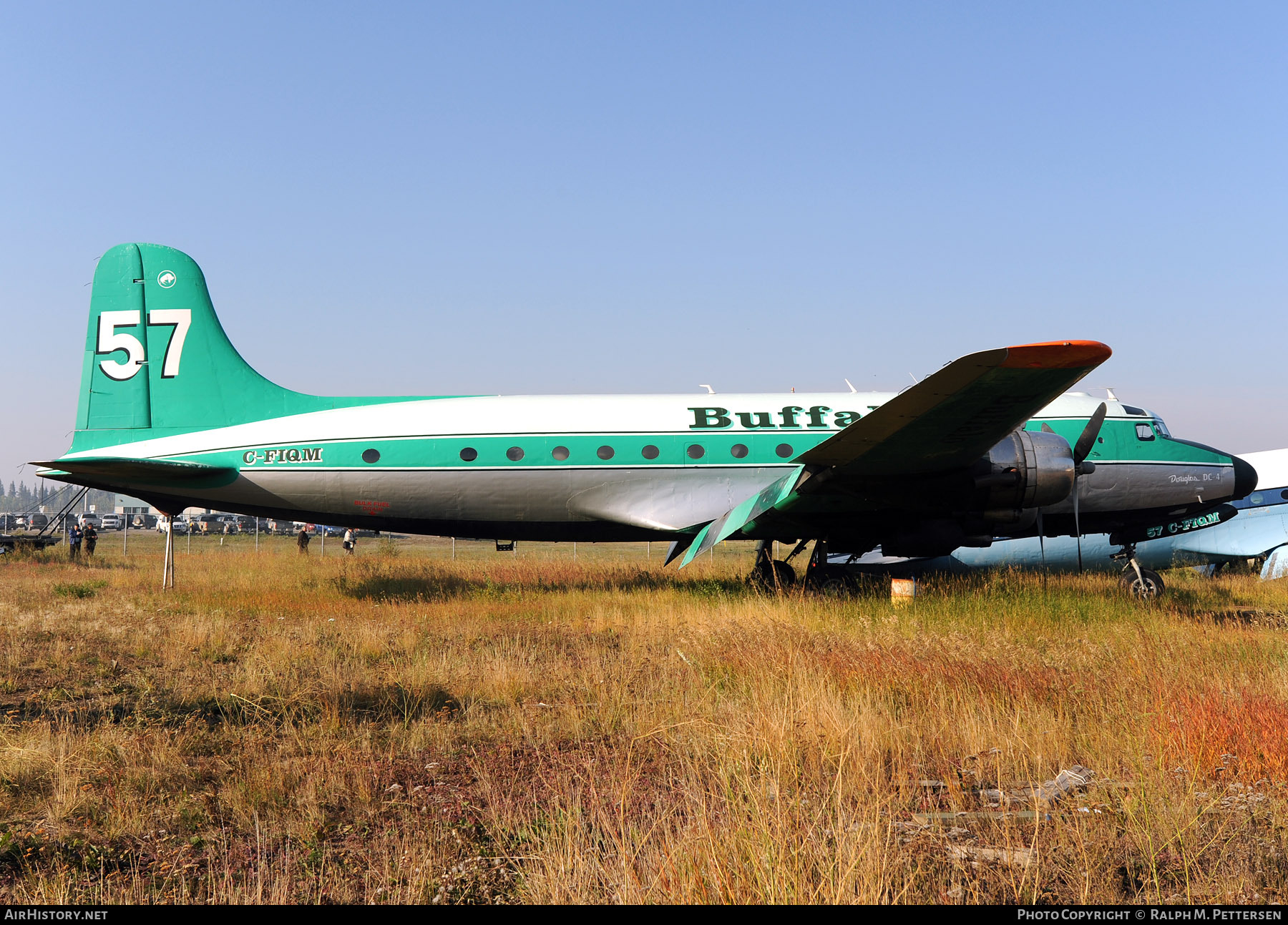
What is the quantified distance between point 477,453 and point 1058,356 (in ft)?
30.9

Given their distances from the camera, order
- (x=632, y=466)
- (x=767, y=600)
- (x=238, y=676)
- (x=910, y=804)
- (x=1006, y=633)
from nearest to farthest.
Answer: (x=910, y=804) → (x=238, y=676) → (x=1006, y=633) → (x=767, y=600) → (x=632, y=466)

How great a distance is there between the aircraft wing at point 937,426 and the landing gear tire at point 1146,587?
473 centimetres

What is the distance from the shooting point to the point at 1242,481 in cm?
1427

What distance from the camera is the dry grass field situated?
3389mm

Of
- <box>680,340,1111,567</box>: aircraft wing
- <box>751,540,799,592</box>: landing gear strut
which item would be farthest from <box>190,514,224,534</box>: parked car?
<box>680,340,1111,567</box>: aircraft wing

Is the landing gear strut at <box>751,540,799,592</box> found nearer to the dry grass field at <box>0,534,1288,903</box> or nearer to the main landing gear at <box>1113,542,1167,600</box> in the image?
the dry grass field at <box>0,534,1288,903</box>

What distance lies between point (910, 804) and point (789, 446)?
1056cm

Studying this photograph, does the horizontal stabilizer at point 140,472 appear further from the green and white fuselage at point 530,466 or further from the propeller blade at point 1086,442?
the propeller blade at point 1086,442

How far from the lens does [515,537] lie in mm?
14672

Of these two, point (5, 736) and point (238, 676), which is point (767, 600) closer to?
point (238, 676)

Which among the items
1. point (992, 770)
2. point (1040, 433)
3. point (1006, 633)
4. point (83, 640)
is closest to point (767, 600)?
point (1006, 633)

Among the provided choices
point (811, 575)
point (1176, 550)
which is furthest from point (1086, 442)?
point (1176, 550)

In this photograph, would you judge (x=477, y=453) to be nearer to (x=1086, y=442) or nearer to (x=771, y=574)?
(x=771, y=574)

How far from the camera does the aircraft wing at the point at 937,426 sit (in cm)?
880
